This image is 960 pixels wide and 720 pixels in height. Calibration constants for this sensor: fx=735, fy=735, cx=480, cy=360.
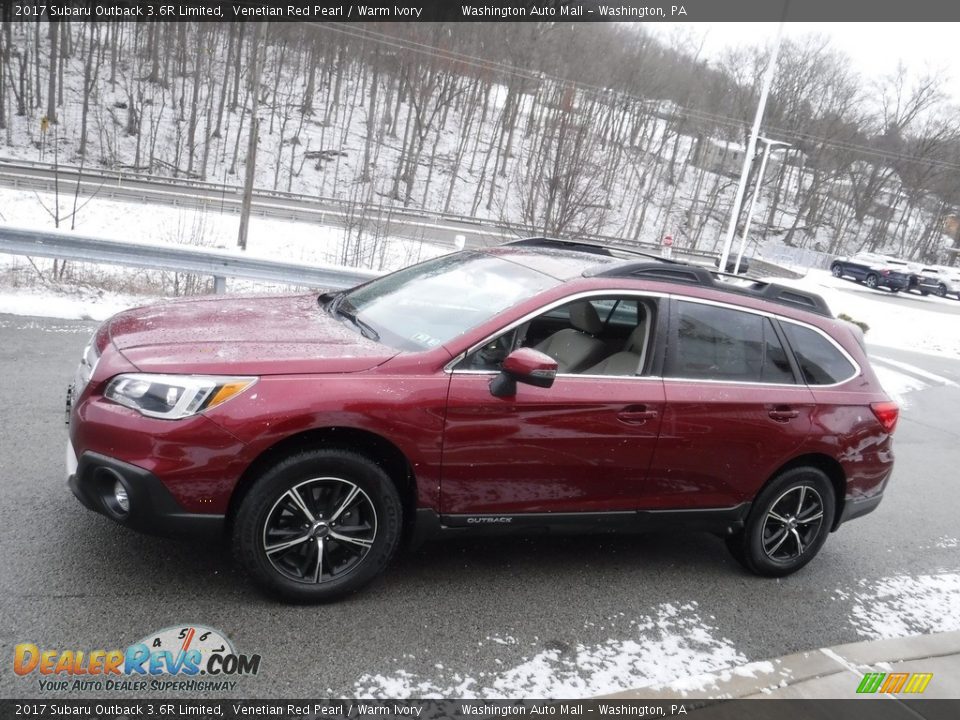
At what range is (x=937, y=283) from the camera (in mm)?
43938

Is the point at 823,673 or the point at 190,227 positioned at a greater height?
the point at 823,673

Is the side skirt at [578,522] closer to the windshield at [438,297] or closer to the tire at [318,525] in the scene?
the tire at [318,525]

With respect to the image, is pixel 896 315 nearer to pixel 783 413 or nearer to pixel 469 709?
pixel 783 413

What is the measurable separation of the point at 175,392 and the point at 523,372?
1.53 m

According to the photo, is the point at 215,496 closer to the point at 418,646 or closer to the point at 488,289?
the point at 418,646

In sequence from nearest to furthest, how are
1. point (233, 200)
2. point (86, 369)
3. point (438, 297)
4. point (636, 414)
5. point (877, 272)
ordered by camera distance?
point (86, 369) → point (636, 414) → point (438, 297) → point (233, 200) → point (877, 272)

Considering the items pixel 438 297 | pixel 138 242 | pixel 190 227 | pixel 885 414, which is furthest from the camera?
pixel 190 227

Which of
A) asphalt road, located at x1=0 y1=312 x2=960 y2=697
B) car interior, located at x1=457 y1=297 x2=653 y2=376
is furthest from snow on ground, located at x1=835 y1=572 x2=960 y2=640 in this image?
car interior, located at x1=457 y1=297 x2=653 y2=376

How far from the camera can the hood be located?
10.6ft

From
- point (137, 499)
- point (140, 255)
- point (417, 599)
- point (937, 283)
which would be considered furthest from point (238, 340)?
point (937, 283)

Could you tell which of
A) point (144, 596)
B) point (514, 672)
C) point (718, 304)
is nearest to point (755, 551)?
point (718, 304)

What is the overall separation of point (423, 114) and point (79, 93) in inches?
972

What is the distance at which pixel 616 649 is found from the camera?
3.55 metres

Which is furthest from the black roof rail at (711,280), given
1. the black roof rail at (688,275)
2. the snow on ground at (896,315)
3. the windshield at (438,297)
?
the snow on ground at (896,315)
